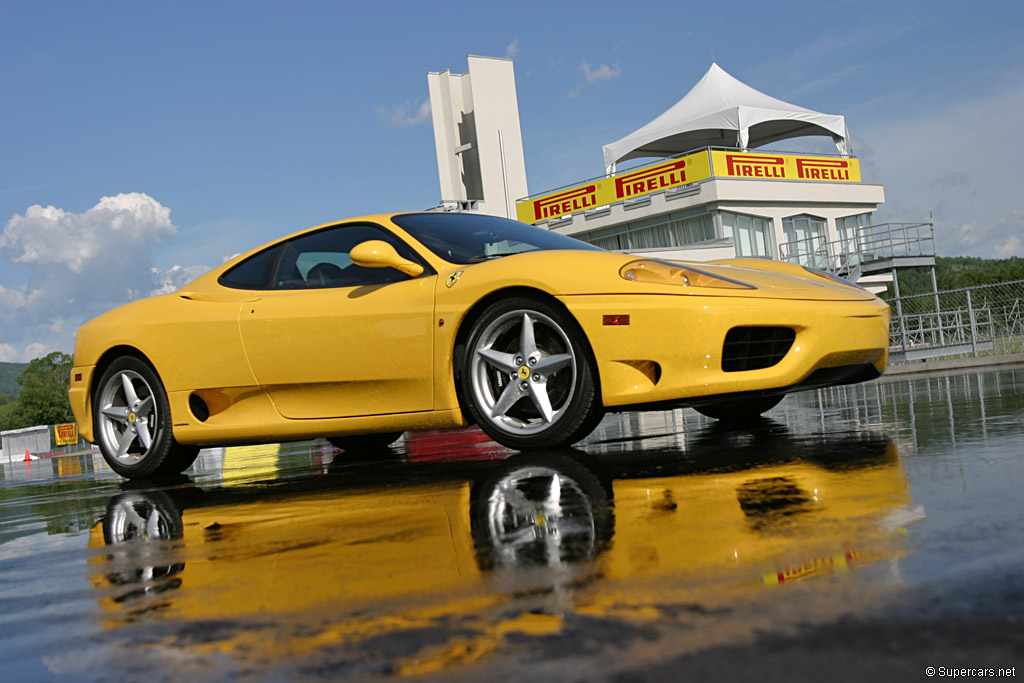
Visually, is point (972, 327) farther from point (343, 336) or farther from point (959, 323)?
point (343, 336)

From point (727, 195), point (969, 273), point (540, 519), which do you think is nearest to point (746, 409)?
point (540, 519)

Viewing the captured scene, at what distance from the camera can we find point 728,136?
43.4 meters

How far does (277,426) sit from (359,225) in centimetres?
113

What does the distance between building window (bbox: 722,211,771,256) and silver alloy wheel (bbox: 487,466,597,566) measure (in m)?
35.3

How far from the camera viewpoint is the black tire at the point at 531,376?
4.09m

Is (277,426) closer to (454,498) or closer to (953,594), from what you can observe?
(454,498)

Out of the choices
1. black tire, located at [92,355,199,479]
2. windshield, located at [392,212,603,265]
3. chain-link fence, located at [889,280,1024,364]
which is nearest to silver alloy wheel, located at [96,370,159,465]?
black tire, located at [92,355,199,479]

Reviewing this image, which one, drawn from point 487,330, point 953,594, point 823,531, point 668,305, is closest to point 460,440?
point 487,330

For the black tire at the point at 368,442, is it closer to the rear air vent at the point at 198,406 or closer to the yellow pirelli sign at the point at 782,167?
the rear air vent at the point at 198,406

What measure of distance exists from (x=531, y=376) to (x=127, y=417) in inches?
103

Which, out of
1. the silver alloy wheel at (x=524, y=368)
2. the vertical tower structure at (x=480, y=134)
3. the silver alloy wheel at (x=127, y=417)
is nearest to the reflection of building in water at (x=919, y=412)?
the silver alloy wheel at (x=524, y=368)

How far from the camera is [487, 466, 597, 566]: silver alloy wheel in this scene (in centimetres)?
221

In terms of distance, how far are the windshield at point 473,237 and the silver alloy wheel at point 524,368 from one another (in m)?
0.52

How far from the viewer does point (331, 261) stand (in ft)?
16.8
